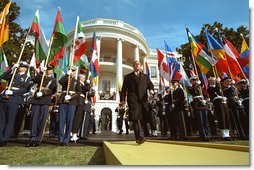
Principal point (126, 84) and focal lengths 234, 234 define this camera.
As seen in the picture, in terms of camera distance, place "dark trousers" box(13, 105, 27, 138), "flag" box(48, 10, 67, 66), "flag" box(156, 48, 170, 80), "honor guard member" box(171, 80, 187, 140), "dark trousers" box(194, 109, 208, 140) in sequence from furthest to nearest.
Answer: "flag" box(156, 48, 170, 80) < "dark trousers" box(13, 105, 27, 138) < "honor guard member" box(171, 80, 187, 140) < "flag" box(48, 10, 67, 66) < "dark trousers" box(194, 109, 208, 140)

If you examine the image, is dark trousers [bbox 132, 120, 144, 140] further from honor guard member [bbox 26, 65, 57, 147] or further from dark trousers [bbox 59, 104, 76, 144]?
honor guard member [bbox 26, 65, 57, 147]

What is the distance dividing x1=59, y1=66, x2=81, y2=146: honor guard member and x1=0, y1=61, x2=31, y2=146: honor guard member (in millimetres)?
703

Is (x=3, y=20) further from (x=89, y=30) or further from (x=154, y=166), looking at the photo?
(x=89, y=30)

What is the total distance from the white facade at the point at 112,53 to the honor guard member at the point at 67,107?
1540 cm

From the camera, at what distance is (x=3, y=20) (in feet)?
15.7

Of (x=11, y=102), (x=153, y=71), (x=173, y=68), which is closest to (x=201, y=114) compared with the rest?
(x=173, y=68)

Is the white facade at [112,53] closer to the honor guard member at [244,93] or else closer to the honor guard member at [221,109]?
the honor guard member at [221,109]

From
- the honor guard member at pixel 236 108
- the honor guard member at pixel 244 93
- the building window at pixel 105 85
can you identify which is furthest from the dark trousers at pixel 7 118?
the building window at pixel 105 85

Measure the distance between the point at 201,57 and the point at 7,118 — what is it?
4815mm

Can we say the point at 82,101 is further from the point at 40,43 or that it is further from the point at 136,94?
the point at 136,94

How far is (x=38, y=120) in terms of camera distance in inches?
167

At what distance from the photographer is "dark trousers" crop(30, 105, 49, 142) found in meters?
4.15

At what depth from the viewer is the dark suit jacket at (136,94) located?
12.2 feet

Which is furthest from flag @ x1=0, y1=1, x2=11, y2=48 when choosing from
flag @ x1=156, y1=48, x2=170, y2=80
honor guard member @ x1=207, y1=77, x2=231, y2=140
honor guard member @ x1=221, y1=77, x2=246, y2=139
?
flag @ x1=156, y1=48, x2=170, y2=80
